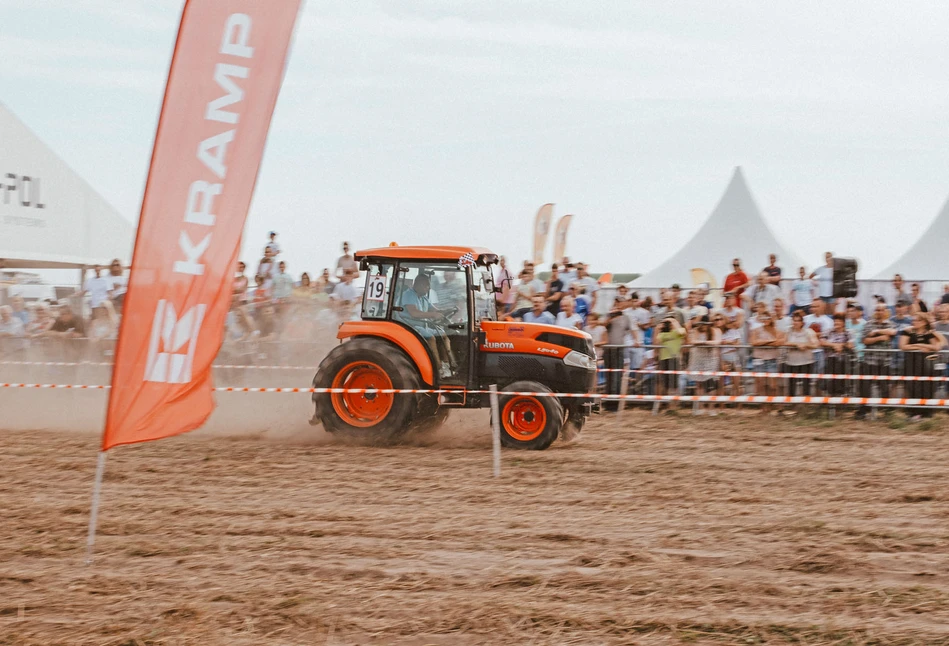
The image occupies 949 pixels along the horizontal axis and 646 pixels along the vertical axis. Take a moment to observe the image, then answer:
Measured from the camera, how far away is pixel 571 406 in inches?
396

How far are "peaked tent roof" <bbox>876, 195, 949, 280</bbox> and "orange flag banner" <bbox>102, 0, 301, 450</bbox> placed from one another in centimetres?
1438

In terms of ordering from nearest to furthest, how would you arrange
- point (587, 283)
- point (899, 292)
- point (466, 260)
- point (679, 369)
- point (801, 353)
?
point (466, 260)
point (801, 353)
point (679, 369)
point (899, 292)
point (587, 283)

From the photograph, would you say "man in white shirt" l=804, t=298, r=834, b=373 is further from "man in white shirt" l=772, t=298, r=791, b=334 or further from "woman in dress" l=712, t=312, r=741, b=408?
"woman in dress" l=712, t=312, r=741, b=408

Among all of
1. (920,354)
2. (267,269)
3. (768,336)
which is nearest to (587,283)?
(768,336)

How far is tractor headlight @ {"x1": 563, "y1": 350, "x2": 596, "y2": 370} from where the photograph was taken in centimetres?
986

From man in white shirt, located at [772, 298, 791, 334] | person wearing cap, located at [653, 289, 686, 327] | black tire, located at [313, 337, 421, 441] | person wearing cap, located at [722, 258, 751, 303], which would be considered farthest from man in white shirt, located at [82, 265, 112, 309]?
man in white shirt, located at [772, 298, 791, 334]

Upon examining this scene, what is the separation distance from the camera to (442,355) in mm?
9867

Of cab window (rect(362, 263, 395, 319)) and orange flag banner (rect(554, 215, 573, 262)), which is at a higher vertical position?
orange flag banner (rect(554, 215, 573, 262))

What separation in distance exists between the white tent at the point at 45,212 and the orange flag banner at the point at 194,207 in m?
9.40

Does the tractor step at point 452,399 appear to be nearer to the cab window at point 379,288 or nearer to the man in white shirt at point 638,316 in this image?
the cab window at point 379,288

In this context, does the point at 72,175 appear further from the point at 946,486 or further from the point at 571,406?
the point at 946,486

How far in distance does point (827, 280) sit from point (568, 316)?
137 inches

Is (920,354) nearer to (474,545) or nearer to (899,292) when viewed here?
(899,292)

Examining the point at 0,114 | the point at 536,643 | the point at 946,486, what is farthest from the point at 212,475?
the point at 0,114
